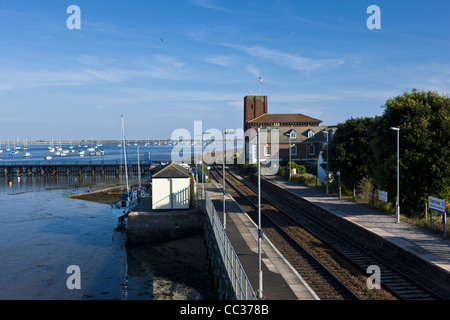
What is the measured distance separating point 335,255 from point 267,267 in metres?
5.27

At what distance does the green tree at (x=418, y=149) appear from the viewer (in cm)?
2320

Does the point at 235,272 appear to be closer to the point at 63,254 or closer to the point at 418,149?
the point at 418,149

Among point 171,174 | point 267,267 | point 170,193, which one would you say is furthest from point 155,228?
point 267,267

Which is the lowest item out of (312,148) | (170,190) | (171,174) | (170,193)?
(170,193)

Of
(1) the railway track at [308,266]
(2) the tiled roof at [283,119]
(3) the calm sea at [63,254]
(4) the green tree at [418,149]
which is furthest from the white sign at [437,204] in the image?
(2) the tiled roof at [283,119]

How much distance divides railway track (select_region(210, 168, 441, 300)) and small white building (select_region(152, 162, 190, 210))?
5.88 meters

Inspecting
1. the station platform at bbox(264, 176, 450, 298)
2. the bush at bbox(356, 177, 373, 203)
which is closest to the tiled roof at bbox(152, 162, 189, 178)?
the station platform at bbox(264, 176, 450, 298)

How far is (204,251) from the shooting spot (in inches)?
1121

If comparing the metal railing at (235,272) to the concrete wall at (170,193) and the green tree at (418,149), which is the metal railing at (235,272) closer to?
the concrete wall at (170,193)

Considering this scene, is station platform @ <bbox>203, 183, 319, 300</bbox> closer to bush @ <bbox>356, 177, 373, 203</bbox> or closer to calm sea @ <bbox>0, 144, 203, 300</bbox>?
calm sea @ <bbox>0, 144, 203, 300</bbox>

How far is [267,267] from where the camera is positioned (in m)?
16.1

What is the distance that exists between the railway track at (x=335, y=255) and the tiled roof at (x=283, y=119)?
5788 centimetres
